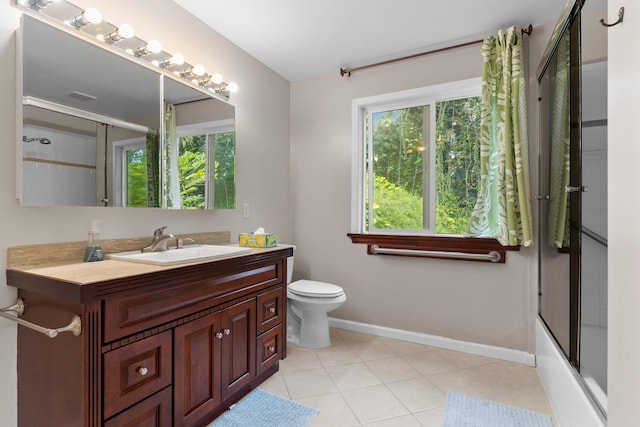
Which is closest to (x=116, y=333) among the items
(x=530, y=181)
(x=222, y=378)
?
(x=222, y=378)

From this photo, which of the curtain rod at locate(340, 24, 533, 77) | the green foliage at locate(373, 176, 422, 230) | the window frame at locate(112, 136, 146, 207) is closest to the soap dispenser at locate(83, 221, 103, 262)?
the window frame at locate(112, 136, 146, 207)

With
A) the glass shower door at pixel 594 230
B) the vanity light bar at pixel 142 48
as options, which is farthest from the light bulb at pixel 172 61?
the glass shower door at pixel 594 230

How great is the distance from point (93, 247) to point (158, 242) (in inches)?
12.3

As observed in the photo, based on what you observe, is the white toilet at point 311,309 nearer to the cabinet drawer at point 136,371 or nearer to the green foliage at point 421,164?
the green foliage at point 421,164

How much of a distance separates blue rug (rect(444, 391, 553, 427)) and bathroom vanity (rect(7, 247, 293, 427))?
113cm

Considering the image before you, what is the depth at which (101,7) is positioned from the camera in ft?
5.26

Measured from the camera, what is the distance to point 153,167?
1.83 metres

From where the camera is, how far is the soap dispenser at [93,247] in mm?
1484

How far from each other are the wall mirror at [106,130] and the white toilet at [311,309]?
2.99 ft

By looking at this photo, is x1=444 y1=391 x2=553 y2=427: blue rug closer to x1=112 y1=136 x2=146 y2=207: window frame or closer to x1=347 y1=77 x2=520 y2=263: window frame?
x1=347 y1=77 x2=520 y2=263: window frame

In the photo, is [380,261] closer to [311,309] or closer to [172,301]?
[311,309]

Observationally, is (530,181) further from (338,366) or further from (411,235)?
(338,366)

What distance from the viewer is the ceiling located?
6.57 ft

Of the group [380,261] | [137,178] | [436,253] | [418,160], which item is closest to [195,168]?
[137,178]
